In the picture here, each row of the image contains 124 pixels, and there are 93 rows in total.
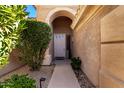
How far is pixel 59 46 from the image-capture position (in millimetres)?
17797

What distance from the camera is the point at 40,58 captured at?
9.69 meters

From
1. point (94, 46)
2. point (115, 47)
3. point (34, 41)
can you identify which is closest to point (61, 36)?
point (34, 41)

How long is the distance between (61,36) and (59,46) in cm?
97

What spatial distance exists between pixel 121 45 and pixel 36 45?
6449 millimetres

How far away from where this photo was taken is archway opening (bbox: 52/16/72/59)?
17734mm

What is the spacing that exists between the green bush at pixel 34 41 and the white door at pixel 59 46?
8.15 meters

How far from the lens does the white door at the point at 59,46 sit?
17.7 m

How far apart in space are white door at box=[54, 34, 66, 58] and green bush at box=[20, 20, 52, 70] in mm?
8152

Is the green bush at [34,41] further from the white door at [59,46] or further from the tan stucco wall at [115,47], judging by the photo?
the white door at [59,46]

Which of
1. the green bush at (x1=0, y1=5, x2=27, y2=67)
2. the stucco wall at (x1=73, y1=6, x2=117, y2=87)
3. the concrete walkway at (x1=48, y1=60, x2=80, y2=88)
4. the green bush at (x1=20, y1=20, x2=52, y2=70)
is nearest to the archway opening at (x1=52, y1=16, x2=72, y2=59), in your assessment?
the green bush at (x1=20, y1=20, x2=52, y2=70)

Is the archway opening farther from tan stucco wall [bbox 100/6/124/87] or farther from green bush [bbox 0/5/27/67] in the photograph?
green bush [bbox 0/5/27/67]

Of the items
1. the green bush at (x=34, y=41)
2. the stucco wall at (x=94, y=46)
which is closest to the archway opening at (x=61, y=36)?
the green bush at (x=34, y=41)

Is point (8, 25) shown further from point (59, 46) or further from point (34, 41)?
point (59, 46)
